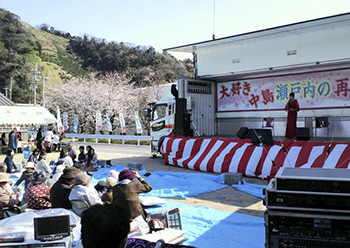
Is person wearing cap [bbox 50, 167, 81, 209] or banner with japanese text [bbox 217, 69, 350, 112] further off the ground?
banner with japanese text [bbox 217, 69, 350, 112]

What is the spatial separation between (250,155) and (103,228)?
9045mm

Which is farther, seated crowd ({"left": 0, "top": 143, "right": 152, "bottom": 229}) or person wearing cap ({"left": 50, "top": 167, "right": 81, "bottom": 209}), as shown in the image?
person wearing cap ({"left": 50, "top": 167, "right": 81, "bottom": 209})

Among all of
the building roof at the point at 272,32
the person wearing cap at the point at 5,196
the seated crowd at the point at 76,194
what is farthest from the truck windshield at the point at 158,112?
the person wearing cap at the point at 5,196

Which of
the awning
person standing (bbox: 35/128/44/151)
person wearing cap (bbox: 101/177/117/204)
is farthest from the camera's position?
person standing (bbox: 35/128/44/151)

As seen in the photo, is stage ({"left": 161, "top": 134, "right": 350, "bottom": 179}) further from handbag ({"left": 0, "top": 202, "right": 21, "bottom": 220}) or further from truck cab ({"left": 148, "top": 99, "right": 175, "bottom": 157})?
handbag ({"left": 0, "top": 202, "right": 21, "bottom": 220})

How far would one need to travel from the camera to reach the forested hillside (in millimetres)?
51438

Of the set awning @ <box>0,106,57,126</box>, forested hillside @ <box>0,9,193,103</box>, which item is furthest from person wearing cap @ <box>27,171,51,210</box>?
forested hillside @ <box>0,9,193,103</box>

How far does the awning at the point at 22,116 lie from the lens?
579 inches

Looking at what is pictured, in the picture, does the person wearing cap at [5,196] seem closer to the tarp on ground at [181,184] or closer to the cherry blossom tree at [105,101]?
the tarp on ground at [181,184]

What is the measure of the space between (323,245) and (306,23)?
8850 millimetres

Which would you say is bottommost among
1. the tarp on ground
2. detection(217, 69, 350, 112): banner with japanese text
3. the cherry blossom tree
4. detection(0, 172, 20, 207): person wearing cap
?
the tarp on ground

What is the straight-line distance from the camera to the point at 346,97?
11.6 meters

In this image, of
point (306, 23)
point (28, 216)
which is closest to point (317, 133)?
point (306, 23)

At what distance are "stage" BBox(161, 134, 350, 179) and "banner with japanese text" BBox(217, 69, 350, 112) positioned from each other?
10.7ft
